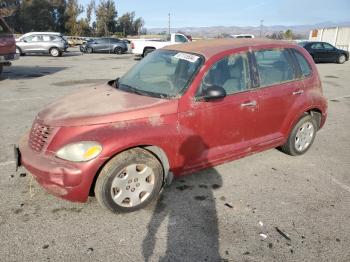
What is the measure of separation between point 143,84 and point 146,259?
2.16 m

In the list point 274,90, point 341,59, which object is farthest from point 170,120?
point 341,59

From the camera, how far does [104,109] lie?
3730mm

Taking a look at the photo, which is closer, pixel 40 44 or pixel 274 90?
pixel 274 90

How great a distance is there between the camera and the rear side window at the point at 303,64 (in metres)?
5.17

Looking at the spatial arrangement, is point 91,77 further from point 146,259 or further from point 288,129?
point 146,259

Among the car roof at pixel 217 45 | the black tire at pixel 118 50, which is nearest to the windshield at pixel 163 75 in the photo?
the car roof at pixel 217 45

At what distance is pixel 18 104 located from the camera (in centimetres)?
865

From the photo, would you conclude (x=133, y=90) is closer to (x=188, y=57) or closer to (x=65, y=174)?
(x=188, y=57)

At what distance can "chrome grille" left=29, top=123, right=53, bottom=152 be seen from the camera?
3.61 meters

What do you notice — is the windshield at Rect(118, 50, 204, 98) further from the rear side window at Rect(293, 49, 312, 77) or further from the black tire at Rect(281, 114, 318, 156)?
the black tire at Rect(281, 114, 318, 156)

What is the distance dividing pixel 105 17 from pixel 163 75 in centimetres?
6217

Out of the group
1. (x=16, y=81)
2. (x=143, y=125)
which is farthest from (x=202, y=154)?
(x=16, y=81)

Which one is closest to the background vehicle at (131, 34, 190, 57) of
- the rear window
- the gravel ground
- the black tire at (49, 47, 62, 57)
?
the black tire at (49, 47, 62, 57)

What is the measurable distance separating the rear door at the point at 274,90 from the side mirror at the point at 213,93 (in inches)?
31.4
